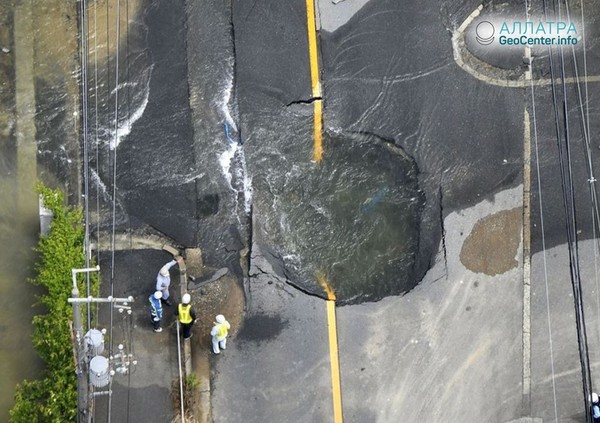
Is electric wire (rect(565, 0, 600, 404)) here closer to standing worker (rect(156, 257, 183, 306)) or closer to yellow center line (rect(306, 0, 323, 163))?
yellow center line (rect(306, 0, 323, 163))

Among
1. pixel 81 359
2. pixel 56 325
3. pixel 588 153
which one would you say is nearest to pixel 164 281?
pixel 56 325

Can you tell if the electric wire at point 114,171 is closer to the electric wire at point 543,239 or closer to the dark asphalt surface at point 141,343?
the dark asphalt surface at point 141,343

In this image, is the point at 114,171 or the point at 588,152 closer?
the point at 114,171

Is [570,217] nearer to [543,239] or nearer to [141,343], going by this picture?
[543,239]

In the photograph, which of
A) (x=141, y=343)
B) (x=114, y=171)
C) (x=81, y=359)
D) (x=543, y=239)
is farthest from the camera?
(x=543, y=239)

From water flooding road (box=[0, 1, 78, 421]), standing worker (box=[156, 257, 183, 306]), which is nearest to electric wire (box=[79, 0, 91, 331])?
water flooding road (box=[0, 1, 78, 421])

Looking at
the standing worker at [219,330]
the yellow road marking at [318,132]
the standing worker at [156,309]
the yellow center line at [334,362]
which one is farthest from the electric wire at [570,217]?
the standing worker at [156,309]

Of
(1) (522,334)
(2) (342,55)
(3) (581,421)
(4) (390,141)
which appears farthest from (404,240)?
(3) (581,421)
